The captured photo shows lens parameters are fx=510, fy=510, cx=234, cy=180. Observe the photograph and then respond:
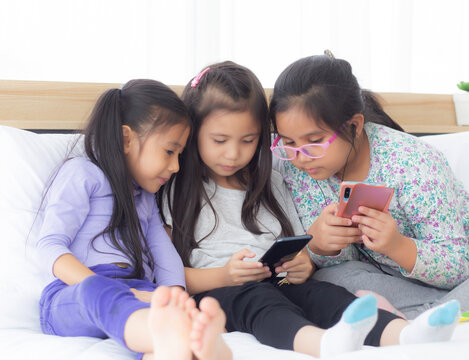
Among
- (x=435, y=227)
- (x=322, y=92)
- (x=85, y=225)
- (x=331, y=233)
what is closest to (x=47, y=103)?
(x=85, y=225)

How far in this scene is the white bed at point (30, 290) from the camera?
0.72 meters

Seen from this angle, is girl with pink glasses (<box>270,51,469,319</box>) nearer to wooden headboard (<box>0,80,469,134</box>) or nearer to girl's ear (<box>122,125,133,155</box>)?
girl's ear (<box>122,125,133,155</box>)

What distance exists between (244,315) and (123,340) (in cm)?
31

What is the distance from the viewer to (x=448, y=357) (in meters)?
0.65

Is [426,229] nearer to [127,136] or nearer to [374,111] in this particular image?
[374,111]

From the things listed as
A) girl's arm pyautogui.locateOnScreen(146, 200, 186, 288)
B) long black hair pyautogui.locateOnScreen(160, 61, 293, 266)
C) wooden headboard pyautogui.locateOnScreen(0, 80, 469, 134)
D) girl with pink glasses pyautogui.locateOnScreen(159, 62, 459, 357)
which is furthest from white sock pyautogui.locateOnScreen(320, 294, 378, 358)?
wooden headboard pyautogui.locateOnScreen(0, 80, 469, 134)

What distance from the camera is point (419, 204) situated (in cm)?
127

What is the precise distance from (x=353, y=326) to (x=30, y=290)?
739mm

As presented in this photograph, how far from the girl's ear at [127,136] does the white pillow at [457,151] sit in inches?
40.5

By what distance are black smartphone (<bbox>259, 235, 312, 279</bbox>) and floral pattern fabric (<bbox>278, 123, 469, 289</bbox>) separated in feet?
0.57

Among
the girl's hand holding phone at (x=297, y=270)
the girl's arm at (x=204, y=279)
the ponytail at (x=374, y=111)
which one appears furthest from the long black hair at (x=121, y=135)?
the ponytail at (x=374, y=111)

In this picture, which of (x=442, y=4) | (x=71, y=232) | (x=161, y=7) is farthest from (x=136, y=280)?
(x=442, y=4)

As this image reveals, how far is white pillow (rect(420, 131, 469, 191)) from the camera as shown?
1673mm

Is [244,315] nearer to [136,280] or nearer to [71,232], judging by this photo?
[136,280]
